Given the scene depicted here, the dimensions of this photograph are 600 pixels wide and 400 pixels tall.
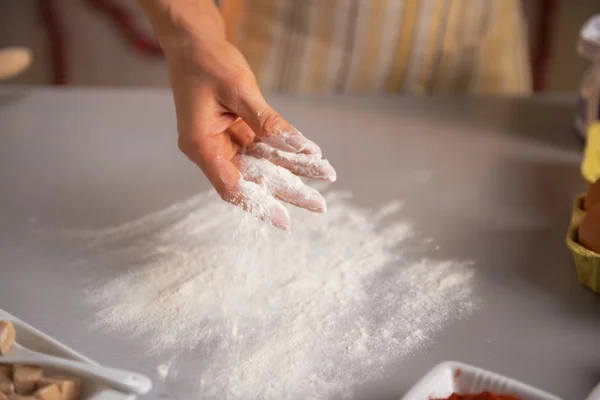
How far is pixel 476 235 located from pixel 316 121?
1.31 ft

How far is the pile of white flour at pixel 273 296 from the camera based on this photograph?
0.74 meters

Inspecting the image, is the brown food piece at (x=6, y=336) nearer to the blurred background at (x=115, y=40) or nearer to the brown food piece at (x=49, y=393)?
the brown food piece at (x=49, y=393)

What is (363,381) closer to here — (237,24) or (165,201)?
(165,201)

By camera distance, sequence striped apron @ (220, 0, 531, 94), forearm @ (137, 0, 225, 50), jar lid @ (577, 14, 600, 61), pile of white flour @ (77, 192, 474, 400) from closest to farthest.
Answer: pile of white flour @ (77, 192, 474, 400) → forearm @ (137, 0, 225, 50) → jar lid @ (577, 14, 600, 61) → striped apron @ (220, 0, 531, 94)

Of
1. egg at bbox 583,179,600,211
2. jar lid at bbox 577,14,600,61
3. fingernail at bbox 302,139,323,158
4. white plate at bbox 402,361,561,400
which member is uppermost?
jar lid at bbox 577,14,600,61

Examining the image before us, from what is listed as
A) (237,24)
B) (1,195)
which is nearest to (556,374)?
(1,195)

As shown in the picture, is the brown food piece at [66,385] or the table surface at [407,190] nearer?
the brown food piece at [66,385]

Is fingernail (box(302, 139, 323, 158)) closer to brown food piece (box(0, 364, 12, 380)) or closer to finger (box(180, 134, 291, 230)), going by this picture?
finger (box(180, 134, 291, 230))

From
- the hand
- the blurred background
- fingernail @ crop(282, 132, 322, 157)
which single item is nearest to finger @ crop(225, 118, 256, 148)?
the hand

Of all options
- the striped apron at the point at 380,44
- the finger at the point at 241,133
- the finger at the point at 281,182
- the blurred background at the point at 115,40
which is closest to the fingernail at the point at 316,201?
the finger at the point at 281,182

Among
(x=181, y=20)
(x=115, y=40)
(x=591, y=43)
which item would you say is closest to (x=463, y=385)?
Result: (x=181, y=20)

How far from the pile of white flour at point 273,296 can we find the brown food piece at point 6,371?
0.13 m

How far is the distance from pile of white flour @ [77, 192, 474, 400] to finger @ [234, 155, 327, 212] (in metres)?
0.08

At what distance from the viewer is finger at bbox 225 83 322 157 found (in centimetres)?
84
